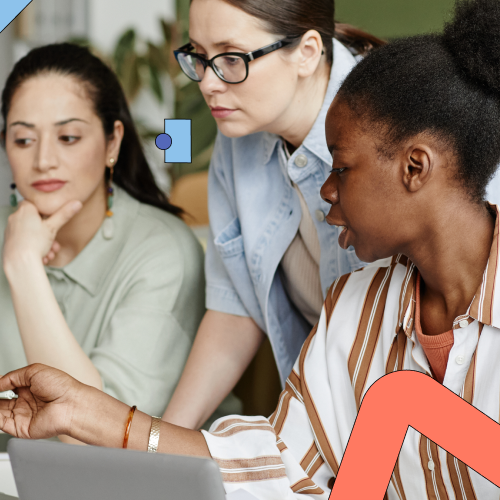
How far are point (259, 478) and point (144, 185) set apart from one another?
92cm

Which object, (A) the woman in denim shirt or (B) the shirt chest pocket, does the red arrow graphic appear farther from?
(B) the shirt chest pocket

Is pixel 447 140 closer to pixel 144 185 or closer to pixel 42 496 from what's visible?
pixel 42 496

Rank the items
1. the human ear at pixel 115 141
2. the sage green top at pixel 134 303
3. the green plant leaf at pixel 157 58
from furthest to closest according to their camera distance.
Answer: the green plant leaf at pixel 157 58, the human ear at pixel 115 141, the sage green top at pixel 134 303

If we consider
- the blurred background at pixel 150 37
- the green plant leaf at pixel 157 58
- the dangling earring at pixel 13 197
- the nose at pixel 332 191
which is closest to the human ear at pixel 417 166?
the nose at pixel 332 191

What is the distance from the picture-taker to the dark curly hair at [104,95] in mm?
1458

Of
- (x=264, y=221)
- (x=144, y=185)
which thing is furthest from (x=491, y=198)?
(x=144, y=185)

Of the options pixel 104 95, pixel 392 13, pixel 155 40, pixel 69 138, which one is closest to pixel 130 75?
pixel 155 40

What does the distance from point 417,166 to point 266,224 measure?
53 cm

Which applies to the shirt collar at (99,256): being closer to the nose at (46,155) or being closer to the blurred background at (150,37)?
the nose at (46,155)

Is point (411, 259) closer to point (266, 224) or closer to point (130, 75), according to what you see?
point (266, 224)

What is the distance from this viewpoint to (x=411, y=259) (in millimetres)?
863

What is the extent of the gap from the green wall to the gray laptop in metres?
2.33

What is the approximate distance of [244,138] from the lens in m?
1.32

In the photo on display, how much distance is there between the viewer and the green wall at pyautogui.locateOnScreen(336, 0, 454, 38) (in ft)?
8.44
